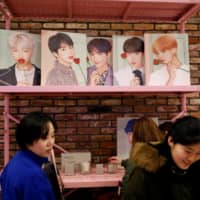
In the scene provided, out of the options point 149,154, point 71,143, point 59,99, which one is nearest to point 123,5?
point 59,99

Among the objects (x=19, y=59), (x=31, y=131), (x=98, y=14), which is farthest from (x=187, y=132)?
(x=98, y=14)

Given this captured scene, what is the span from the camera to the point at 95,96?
2998mm

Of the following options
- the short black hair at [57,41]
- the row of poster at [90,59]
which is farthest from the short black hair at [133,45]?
the short black hair at [57,41]

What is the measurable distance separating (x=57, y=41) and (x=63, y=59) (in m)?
0.14

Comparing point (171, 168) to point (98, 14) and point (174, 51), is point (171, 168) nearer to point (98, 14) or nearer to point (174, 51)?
point (174, 51)

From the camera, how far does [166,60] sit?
8.18 ft

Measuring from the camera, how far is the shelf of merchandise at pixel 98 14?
2279 mm

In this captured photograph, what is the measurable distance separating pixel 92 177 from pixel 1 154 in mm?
980

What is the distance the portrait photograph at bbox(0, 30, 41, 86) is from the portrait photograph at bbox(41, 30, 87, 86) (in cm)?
9

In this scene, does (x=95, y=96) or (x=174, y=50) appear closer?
(x=174, y=50)

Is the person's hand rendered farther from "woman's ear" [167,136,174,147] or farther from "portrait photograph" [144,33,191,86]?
"woman's ear" [167,136,174,147]

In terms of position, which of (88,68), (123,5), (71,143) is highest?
(123,5)

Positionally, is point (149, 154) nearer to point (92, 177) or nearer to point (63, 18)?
point (92, 177)

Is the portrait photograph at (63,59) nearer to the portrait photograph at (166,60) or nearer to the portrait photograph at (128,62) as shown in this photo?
the portrait photograph at (128,62)
